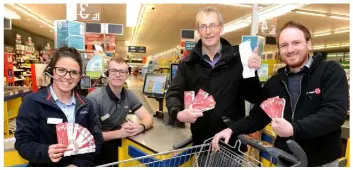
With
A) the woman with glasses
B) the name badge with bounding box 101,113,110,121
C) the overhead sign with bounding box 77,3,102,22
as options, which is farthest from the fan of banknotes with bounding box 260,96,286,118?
the overhead sign with bounding box 77,3,102,22

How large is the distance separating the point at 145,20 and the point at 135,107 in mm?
9942

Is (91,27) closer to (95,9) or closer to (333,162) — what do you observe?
(95,9)

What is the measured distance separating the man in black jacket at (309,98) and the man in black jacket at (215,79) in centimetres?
19

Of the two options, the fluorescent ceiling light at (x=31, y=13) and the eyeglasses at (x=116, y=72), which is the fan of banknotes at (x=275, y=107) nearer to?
the eyeglasses at (x=116, y=72)

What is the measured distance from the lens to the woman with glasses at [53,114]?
1687 mm

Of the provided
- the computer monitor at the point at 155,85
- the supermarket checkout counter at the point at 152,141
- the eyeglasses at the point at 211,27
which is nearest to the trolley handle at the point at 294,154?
the eyeglasses at the point at 211,27

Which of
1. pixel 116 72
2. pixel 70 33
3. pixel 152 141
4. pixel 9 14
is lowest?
pixel 152 141

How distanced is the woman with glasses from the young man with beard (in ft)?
2.11

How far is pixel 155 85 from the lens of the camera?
10.5ft

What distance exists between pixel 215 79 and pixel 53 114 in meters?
1.06

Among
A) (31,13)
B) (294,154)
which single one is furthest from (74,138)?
(31,13)

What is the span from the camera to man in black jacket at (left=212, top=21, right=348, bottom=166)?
4.58ft

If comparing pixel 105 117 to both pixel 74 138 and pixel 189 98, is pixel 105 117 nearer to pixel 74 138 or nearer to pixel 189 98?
pixel 74 138

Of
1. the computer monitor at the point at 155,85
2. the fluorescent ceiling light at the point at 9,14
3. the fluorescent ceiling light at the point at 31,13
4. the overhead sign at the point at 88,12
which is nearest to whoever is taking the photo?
the computer monitor at the point at 155,85
